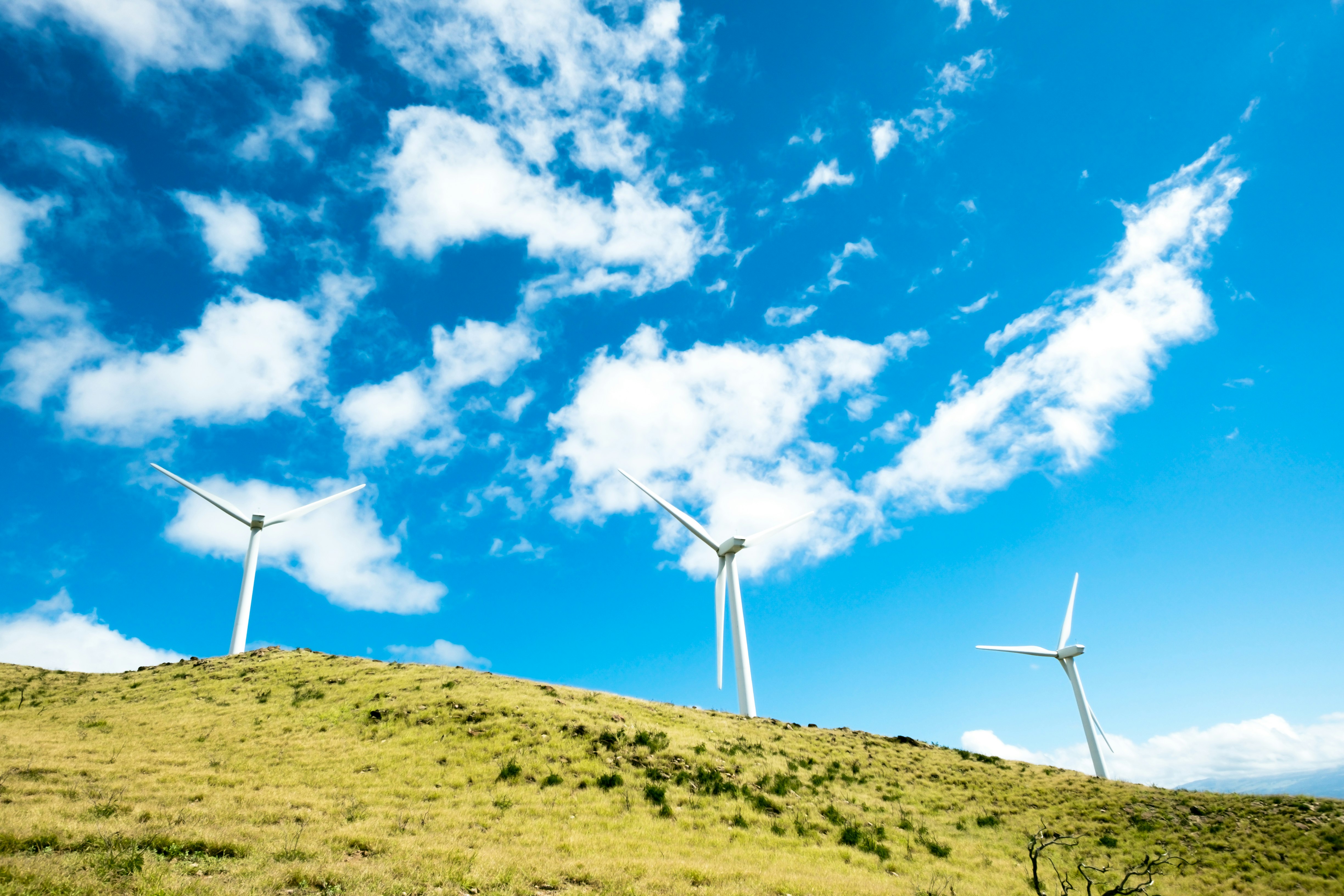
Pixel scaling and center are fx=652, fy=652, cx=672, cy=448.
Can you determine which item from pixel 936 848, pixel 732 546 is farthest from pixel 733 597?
pixel 936 848

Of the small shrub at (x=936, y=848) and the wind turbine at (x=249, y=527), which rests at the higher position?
the wind turbine at (x=249, y=527)

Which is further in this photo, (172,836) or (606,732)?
(606,732)

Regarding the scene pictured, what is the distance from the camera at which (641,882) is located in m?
16.4

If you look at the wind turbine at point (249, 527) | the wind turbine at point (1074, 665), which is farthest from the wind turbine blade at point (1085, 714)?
the wind turbine at point (249, 527)

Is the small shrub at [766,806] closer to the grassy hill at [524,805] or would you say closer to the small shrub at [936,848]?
the grassy hill at [524,805]

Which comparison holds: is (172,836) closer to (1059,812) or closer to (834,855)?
(834,855)

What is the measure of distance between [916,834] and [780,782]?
6.36 m

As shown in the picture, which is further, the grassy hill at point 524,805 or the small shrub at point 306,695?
the small shrub at point 306,695

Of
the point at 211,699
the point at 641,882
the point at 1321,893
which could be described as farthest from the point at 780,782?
the point at 211,699

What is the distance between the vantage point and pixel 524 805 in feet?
79.8

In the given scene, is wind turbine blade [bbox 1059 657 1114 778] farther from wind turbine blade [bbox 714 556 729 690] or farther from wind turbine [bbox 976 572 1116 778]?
wind turbine blade [bbox 714 556 729 690]

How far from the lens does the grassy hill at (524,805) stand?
1528 centimetres

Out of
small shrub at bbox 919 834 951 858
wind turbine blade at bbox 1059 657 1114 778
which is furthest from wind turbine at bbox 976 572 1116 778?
small shrub at bbox 919 834 951 858

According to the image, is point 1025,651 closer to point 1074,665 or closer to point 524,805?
point 1074,665
